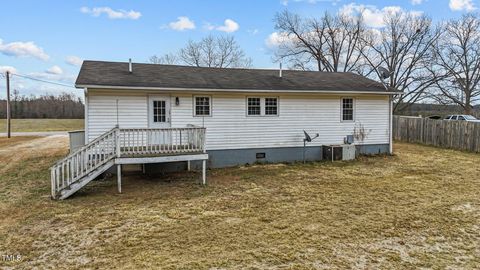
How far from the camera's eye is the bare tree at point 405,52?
1294 inches

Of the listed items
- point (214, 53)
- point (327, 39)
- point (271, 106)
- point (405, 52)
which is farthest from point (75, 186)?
point (405, 52)

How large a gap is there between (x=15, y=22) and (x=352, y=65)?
29.7m

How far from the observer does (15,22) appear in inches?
725

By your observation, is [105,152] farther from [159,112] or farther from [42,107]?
[42,107]

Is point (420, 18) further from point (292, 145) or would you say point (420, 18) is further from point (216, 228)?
point (216, 228)

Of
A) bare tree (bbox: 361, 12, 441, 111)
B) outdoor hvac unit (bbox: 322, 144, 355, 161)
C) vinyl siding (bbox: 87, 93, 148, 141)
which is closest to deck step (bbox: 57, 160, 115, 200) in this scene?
vinyl siding (bbox: 87, 93, 148, 141)

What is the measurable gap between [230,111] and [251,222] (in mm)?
6140

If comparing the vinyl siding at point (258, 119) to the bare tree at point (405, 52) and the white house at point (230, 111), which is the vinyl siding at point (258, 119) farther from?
the bare tree at point (405, 52)

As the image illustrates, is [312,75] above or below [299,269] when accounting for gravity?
above

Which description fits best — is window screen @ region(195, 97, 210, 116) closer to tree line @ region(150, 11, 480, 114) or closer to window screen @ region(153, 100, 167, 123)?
window screen @ region(153, 100, 167, 123)

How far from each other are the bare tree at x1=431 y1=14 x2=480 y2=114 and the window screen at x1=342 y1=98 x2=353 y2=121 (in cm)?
2349

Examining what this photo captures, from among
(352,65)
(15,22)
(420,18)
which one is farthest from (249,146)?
(420,18)

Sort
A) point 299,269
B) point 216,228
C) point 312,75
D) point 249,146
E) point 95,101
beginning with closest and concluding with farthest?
1. point 299,269
2. point 216,228
3. point 95,101
4. point 249,146
5. point 312,75

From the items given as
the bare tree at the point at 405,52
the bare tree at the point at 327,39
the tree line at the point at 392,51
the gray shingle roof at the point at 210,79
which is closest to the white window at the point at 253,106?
the gray shingle roof at the point at 210,79
